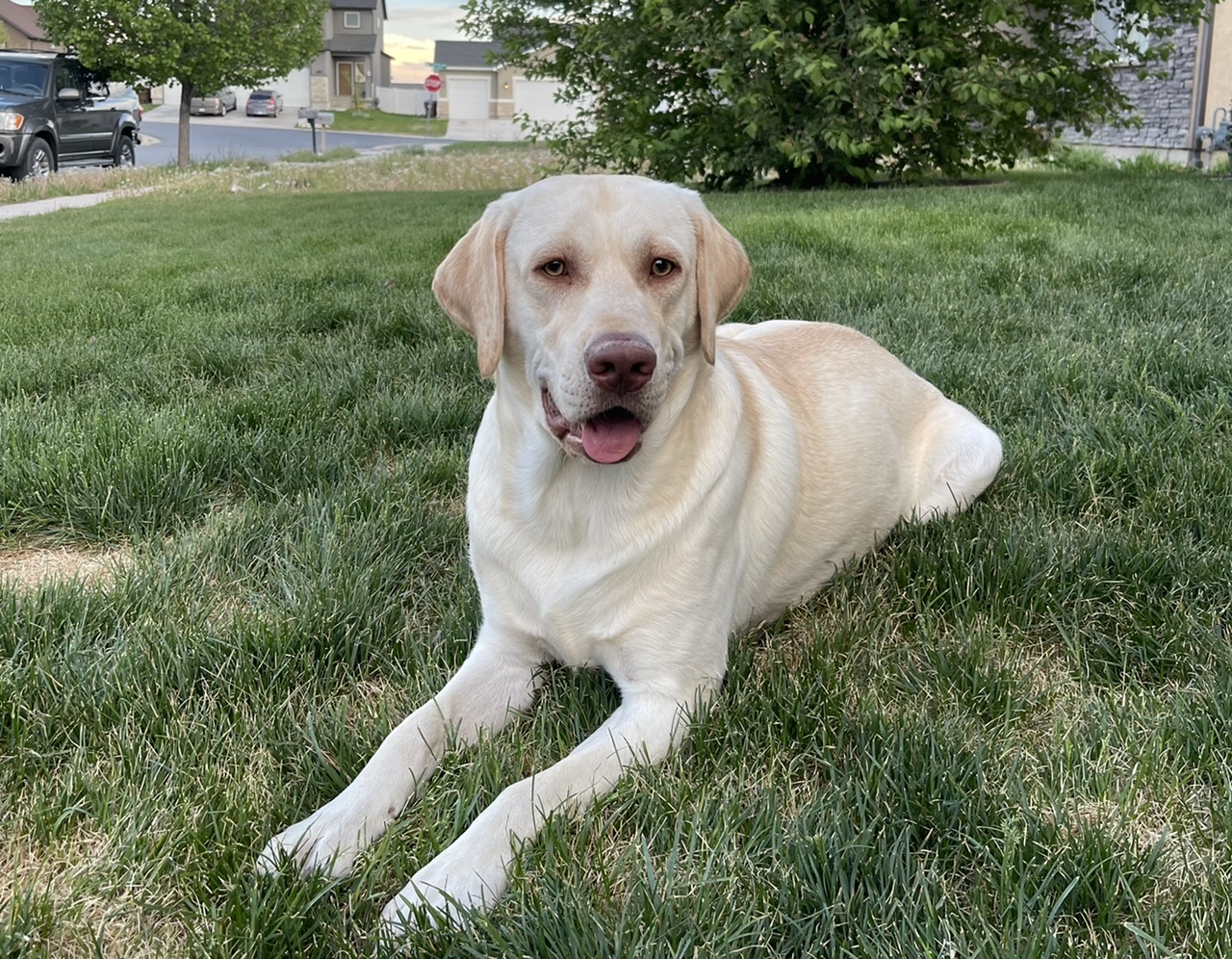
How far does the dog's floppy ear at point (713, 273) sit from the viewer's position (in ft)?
7.39

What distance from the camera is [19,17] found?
71500 mm

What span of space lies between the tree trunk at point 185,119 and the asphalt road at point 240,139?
0.41 m

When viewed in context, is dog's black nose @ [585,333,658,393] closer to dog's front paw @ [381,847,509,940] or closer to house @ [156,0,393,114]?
dog's front paw @ [381,847,509,940]

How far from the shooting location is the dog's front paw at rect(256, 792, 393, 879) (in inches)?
62.9

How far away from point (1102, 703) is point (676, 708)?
889 millimetres

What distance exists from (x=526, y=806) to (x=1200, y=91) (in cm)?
1725

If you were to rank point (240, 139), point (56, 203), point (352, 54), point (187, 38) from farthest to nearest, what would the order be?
point (352, 54), point (240, 139), point (187, 38), point (56, 203)

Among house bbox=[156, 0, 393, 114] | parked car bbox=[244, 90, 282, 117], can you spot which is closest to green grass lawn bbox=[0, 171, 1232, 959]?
parked car bbox=[244, 90, 282, 117]

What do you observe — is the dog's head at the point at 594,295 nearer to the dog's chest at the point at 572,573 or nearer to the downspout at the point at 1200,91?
the dog's chest at the point at 572,573

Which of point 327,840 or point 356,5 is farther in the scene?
point 356,5

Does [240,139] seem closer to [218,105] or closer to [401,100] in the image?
[218,105]

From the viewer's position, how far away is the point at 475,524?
2.34 m

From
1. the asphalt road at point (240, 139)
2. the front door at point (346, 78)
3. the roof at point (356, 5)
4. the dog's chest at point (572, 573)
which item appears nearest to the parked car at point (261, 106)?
the asphalt road at point (240, 139)

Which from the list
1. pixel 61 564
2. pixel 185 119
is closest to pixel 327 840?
pixel 61 564
